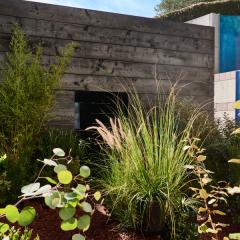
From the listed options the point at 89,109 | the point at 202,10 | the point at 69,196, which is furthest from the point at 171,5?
the point at 69,196

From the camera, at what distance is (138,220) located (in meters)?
3.06

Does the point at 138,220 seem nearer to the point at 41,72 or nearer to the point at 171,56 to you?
the point at 41,72

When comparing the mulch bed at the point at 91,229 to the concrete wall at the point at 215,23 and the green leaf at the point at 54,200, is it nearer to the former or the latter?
the green leaf at the point at 54,200

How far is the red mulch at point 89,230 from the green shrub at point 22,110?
0.36 meters

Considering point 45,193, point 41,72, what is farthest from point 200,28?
point 45,193

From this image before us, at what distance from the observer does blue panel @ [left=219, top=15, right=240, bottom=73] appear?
11133mm

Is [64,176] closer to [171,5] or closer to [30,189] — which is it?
[30,189]

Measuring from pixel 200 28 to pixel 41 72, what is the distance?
8.49 ft

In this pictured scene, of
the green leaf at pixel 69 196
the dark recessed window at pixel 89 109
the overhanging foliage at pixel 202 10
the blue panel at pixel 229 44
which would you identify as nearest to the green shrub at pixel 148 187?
the green leaf at pixel 69 196

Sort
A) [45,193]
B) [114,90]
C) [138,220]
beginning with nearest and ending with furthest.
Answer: [45,193] < [138,220] < [114,90]

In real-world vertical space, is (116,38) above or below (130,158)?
above

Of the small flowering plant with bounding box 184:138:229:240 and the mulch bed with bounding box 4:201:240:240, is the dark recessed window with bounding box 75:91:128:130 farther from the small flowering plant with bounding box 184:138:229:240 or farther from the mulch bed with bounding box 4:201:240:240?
the mulch bed with bounding box 4:201:240:240

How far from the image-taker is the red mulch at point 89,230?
302cm

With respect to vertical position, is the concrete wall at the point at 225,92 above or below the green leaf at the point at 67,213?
above
